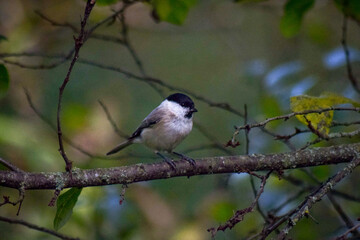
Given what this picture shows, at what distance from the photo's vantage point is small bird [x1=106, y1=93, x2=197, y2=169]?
4094mm

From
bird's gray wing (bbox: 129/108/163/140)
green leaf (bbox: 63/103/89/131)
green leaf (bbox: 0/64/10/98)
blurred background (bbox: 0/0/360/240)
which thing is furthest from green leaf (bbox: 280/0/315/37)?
green leaf (bbox: 63/103/89/131)

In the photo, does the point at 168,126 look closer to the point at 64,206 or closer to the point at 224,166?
the point at 224,166

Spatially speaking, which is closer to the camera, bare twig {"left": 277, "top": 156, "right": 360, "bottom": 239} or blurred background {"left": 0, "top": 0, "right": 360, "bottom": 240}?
bare twig {"left": 277, "top": 156, "right": 360, "bottom": 239}

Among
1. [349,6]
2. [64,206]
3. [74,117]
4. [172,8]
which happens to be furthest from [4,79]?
[349,6]

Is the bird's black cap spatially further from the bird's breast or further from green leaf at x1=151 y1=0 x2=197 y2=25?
green leaf at x1=151 y1=0 x2=197 y2=25

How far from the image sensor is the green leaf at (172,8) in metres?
3.38

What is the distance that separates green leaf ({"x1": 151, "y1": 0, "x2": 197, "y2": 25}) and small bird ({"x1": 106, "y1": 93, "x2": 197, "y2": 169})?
1027mm

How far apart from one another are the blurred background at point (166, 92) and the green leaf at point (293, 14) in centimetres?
44

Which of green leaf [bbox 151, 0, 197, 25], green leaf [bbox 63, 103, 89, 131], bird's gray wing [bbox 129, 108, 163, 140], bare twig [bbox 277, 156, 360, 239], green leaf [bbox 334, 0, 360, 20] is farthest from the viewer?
green leaf [bbox 63, 103, 89, 131]

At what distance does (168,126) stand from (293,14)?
57.4 inches

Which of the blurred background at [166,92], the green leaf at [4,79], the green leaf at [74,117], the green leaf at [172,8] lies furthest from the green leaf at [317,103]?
the green leaf at [74,117]

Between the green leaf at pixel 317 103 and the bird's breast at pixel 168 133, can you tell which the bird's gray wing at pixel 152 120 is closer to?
the bird's breast at pixel 168 133

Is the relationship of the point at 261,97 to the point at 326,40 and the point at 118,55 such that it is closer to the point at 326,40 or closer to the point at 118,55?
the point at 326,40

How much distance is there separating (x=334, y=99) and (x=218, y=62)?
5.11 metres
